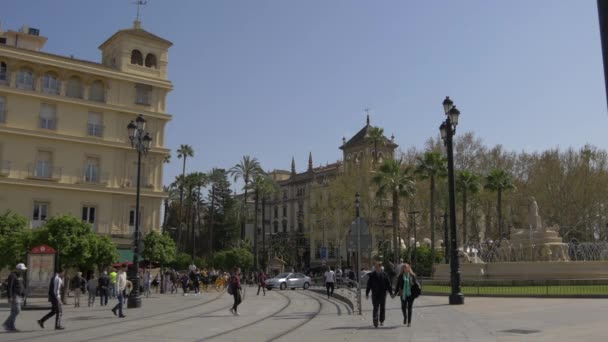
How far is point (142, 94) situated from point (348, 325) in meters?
36.6

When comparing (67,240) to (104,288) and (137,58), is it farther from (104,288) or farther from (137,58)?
(137,58)

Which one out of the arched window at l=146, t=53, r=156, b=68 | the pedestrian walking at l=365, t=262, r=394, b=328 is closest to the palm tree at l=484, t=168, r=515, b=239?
the arched window at l=146, t=53, r=156, b=68

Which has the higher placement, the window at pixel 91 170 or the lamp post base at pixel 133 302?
the window at pixel 91 170

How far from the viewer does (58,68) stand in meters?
43.6

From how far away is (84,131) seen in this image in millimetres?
44719

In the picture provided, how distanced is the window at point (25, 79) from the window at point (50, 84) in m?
0.81

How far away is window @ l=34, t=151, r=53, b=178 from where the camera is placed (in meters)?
42.6

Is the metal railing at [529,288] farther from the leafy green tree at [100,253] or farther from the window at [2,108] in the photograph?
the window at [2,108]

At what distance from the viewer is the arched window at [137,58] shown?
48172 mm

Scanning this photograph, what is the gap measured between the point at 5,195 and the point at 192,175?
4259 cm

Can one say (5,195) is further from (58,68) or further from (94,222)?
(58,68)

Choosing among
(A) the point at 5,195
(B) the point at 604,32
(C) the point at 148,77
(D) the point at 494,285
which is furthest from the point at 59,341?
(C) the point at 148,77

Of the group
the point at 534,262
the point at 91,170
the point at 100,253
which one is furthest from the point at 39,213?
the point at 534,262

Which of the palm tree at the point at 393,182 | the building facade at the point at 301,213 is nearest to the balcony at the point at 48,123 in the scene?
the palm tree at the point at 393,182
